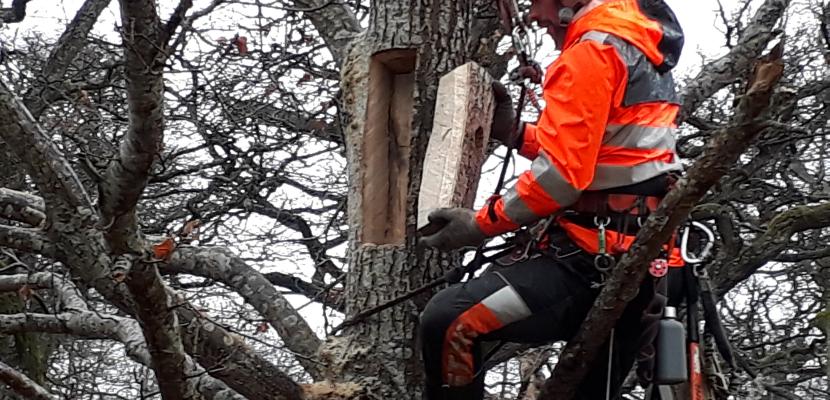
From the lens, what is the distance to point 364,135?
3.78 m

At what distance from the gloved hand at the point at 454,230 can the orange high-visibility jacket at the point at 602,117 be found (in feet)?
0.14

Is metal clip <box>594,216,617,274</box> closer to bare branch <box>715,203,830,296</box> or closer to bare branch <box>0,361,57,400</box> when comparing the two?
bare branch <box>0,361,57,400</box>

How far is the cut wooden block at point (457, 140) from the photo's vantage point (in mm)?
3365

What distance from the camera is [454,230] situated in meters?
3.10

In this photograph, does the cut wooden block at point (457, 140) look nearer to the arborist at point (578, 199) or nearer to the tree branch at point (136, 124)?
the arborist at point (578, 199)

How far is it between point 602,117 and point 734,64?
2539 millimetres

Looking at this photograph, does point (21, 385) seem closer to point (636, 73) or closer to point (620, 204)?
point (620, 204)

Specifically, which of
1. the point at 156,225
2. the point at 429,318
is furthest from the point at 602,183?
the point at 156,225

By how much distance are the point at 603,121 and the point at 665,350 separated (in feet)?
2.28

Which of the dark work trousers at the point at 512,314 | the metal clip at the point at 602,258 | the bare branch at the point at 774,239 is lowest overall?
the dark work trousers at the point at 512,314

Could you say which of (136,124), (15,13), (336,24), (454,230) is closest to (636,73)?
(454,230)

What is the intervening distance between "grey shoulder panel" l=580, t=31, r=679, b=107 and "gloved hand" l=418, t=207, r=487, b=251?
1.79ft

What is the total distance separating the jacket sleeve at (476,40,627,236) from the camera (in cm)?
273

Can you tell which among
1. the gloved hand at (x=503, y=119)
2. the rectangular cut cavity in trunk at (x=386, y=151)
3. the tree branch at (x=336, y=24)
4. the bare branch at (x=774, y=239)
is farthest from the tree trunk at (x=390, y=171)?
the bare branch at (x=774, y=239)
